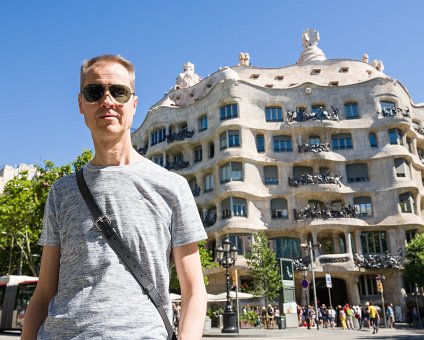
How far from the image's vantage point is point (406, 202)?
37438 millimetres

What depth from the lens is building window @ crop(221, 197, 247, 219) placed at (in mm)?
36463

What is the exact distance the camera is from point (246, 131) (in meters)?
39.0

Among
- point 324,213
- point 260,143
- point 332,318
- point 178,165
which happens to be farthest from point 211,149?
point 332,318

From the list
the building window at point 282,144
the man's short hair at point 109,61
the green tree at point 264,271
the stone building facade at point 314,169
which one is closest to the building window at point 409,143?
the stone building facade at point 314,169

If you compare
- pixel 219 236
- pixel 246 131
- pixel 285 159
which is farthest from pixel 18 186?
pixel 285 159

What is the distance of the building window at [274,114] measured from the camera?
4066 centimetres

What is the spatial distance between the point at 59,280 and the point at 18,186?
3201 cm

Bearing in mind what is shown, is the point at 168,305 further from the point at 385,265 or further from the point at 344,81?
the point at 344,81

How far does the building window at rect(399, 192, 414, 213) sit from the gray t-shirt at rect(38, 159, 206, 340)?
38.7 m

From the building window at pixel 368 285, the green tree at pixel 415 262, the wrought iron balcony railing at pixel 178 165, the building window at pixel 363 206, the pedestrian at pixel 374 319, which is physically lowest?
the pedestrian at pixel 374 319

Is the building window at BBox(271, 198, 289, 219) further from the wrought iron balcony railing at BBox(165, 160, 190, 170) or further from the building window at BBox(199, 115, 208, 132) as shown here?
the building window at BBox(199, 115, 208, 132)

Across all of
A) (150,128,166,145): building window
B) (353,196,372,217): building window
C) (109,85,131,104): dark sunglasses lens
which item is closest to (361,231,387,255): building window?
(353,196,372,217): building window

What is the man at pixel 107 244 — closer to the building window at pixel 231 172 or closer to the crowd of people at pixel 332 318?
the crowd of people at pixel 332 318

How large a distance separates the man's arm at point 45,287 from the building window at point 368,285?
3828cm
